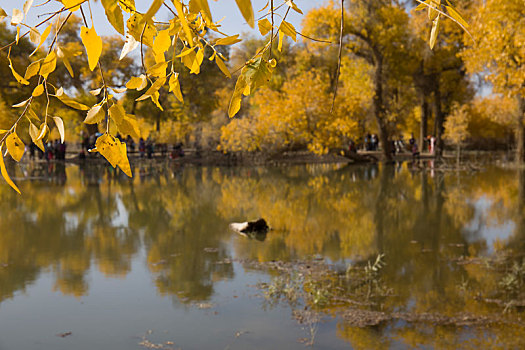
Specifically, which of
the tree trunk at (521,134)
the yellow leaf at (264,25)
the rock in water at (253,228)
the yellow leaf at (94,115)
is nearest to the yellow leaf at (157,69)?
the yellow leaf at (94,115)

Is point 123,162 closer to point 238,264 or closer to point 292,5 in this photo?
point 292,5

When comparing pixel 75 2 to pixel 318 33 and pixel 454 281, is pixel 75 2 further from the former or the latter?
pixel 318 33

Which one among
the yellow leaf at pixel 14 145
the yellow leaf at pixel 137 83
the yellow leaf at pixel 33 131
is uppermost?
the yellow leaf at pixel 137 83

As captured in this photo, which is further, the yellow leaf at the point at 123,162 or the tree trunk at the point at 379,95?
the tree trunk at the point at 379,95

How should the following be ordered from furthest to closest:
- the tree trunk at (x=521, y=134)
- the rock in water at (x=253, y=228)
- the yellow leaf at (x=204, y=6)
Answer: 1. the tree trunk at (x=521, y=134)
2. the rock in water at (x=253, y=228)
3. the yellow leaf at (x=204, y=6)

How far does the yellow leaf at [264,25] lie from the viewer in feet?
5.71

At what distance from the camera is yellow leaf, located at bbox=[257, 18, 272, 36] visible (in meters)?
1.74

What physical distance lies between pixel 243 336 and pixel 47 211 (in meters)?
8.97

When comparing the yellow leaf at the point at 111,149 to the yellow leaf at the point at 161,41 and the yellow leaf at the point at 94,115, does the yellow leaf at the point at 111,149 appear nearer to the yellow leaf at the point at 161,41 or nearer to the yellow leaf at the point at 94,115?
the yellow leaf at the point at 94,115

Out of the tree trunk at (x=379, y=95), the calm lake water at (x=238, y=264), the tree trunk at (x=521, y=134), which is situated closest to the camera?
the calm lake water at (x=238, y=264)

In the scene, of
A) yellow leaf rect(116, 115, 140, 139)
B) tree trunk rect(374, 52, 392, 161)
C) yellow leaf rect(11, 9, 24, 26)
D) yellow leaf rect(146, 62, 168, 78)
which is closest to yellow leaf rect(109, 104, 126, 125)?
yellow leaf rect(116, 115, 140, 139)

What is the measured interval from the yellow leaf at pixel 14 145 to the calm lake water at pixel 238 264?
4060 millimetres

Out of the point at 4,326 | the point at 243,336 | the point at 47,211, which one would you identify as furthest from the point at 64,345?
the point at 47,211

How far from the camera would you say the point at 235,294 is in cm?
683
